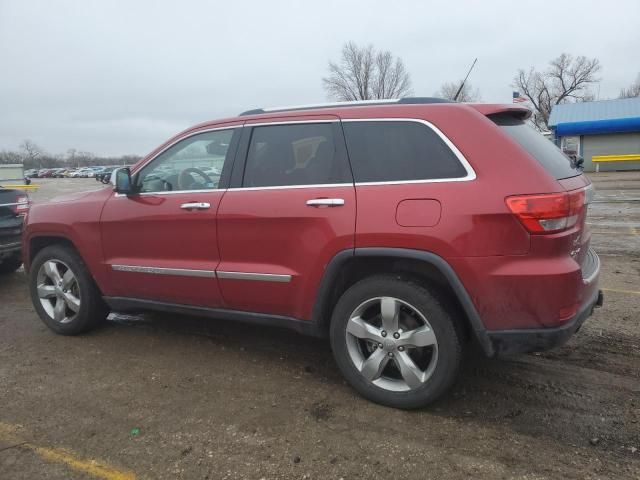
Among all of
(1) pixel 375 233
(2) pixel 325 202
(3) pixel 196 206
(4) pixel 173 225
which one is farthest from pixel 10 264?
(1) pixel 375 233

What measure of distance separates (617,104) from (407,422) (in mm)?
39637

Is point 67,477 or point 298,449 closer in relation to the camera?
point 67,477

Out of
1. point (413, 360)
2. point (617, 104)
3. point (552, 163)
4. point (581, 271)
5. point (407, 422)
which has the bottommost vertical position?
point (407, 422)

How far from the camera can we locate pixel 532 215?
8.98 feet

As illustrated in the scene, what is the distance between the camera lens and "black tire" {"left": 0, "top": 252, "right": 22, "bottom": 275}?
6.87 meters

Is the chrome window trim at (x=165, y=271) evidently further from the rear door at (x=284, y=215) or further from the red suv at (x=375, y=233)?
the rear door at (x=284, y=215)

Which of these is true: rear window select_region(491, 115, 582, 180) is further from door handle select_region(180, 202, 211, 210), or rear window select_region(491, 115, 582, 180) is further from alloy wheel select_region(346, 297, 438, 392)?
door handle select_region(180, 202, 211, 210)

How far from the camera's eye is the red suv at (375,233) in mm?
2797

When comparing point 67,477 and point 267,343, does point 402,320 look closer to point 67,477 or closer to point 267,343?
point 267,343

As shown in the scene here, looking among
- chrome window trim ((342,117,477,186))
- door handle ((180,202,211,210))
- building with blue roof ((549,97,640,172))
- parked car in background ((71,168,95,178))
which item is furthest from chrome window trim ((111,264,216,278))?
parked car in background ((71,168,95,178))

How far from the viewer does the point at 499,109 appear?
3.18 m

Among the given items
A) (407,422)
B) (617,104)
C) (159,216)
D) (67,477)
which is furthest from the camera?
(617,104)

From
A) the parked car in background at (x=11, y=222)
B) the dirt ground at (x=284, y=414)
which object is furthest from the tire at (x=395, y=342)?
the parked car in background at (x=11, y=222)

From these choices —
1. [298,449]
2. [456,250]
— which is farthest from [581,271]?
[298,449]
